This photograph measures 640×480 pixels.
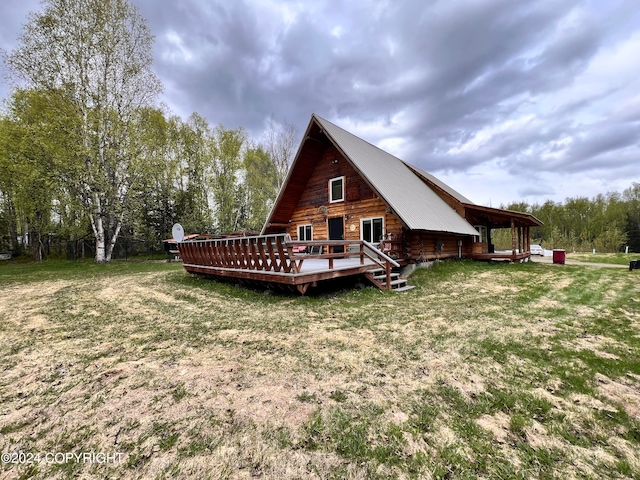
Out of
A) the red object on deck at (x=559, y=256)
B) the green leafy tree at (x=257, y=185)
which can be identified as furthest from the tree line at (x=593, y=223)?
the green leafy tree at (x=257, y=185)

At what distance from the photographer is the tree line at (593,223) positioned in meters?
25.8

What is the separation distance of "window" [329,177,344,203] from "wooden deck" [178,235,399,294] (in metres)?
5.36

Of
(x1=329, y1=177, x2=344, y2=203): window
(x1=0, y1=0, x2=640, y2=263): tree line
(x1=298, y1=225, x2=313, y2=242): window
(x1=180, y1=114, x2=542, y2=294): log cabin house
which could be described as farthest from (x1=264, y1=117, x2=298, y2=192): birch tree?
(x1=329, y1=177, x2=344, y2=203): window

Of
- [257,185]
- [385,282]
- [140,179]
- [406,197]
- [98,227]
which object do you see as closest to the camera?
[385,282]

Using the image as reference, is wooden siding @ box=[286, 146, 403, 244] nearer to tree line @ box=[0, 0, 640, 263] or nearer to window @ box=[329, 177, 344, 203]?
window @ box=[329, 177, 344, 203]

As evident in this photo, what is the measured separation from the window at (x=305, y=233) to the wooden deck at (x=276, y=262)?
20.2 feet

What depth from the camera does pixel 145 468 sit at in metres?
1.73

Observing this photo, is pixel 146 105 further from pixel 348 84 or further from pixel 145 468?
pixel 145 468

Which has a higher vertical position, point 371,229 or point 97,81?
point 97,81

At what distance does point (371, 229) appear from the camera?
456 inches

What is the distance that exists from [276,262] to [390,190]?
595 centimetres

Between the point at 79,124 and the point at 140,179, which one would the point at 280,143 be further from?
the point at 79,124

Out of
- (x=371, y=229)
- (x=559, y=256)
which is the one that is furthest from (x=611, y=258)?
(x=371, y=229)

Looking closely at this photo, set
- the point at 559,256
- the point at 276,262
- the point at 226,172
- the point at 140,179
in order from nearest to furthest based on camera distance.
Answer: the point at 276,262 → the point at 559,256 → the point at 140,179 → the point at 226,172
